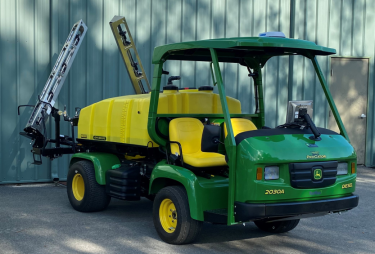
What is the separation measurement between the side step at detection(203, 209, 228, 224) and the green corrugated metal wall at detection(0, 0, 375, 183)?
5.23 m

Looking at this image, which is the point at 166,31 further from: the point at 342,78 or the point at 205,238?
the point at 205,238

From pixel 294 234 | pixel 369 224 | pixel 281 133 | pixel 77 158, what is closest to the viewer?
pixel 281 133

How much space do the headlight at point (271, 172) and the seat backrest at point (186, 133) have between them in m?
1.33

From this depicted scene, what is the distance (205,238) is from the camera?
20.6 feet

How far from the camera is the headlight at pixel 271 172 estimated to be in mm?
5242

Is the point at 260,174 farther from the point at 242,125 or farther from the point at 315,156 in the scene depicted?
the point at 242,125

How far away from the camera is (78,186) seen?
25.7 ft

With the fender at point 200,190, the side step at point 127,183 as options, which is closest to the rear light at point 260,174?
the fender at point 200,190

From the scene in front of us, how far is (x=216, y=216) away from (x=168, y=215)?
81 centimetres

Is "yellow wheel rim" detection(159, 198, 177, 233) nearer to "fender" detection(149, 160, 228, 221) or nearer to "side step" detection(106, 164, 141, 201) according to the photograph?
"fender" detection(149, 160, 228, 221)

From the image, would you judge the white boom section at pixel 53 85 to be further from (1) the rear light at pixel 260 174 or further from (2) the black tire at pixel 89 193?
(1) the rear light at pixel 260 174

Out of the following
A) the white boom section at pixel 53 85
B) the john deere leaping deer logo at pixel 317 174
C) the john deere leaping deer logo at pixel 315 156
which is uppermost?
the white boom section at pixel 53 85

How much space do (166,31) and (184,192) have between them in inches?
228

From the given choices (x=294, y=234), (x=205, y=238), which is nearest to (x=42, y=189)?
(x=205, y=238)
